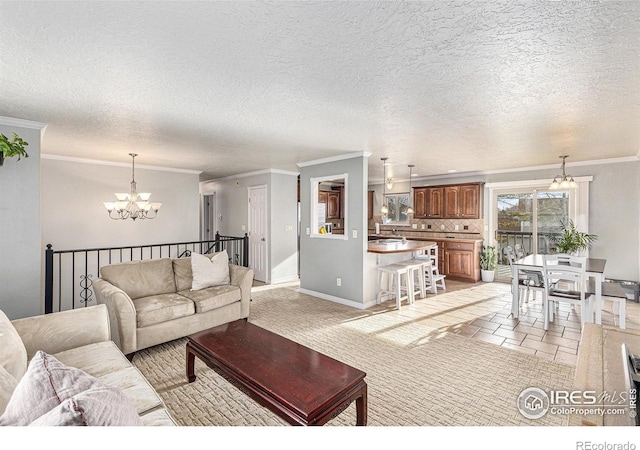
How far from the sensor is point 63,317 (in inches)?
88.5

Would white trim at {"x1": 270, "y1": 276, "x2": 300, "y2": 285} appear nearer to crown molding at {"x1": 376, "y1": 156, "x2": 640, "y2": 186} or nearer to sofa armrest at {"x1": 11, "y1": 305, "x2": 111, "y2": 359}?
crown molding at {"x1": 376, "y1": 156, "x2": 640, "y2": 186}

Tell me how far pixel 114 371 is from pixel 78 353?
42 cm

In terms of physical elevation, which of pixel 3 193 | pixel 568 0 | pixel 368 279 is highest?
pixel 568 0

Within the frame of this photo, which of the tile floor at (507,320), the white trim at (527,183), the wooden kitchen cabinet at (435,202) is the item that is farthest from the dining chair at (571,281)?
the wooden kitchen cabinet at (435,202)

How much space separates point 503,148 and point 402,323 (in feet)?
9.75

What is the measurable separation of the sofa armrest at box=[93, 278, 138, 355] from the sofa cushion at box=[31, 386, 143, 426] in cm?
219

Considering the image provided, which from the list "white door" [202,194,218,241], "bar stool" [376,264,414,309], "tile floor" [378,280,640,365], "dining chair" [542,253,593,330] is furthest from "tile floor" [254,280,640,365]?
"white door" [202,194,218,241]

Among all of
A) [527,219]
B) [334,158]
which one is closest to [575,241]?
[527,219]

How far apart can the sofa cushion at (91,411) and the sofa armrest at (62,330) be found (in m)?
1.62

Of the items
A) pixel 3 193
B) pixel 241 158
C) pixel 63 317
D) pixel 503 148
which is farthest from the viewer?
pixel 241 158

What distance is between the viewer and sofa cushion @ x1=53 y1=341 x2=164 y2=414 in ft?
5.28

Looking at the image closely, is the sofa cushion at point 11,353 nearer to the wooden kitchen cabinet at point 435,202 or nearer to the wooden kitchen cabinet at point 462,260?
the wooden kitchen cabinet at point 462,260
